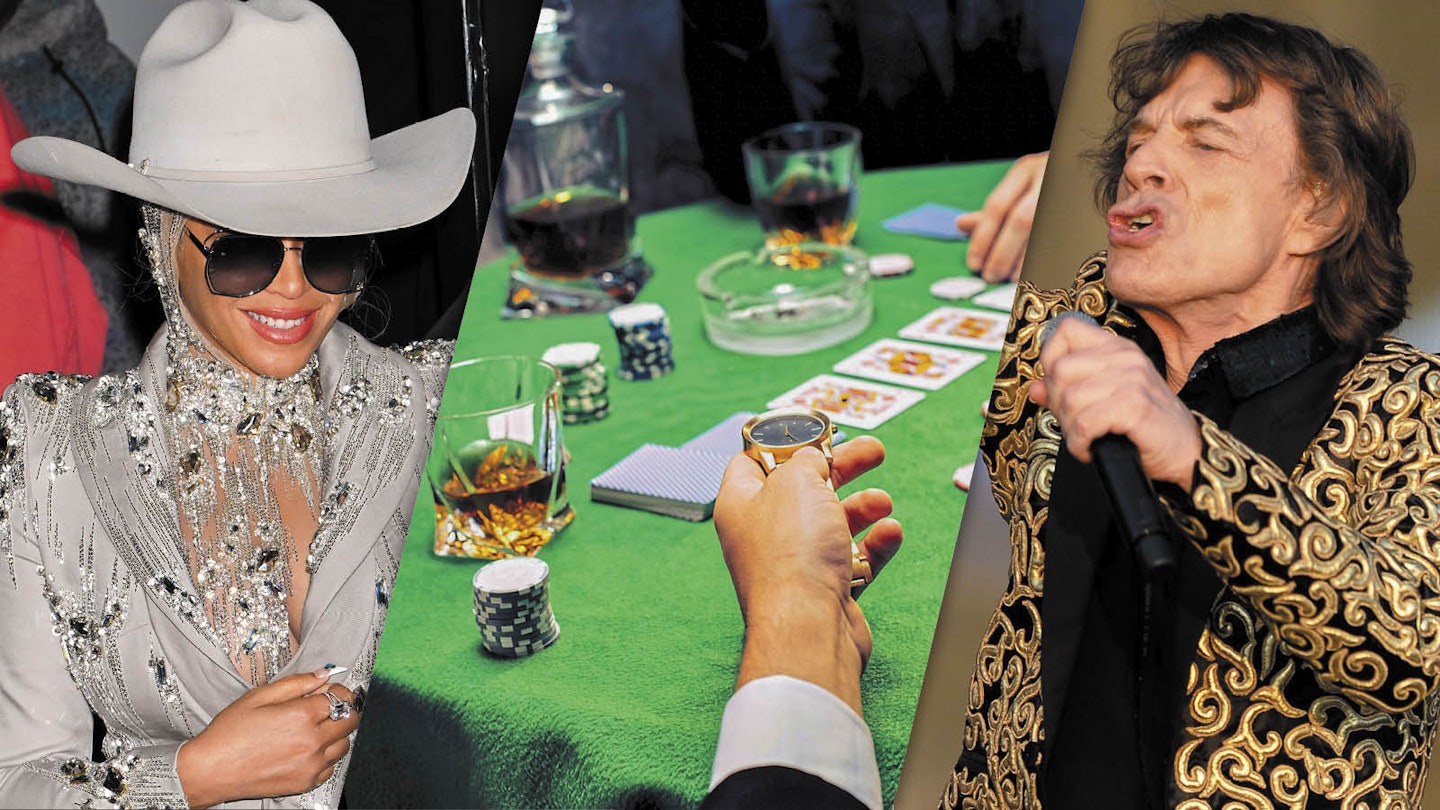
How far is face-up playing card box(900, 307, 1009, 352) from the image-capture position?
145 cm

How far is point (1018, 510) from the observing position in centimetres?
141

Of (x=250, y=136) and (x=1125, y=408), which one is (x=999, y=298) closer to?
(x=1125, y=408)

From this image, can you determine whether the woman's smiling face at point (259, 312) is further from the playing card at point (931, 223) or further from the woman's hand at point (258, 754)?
the playing card at point (931, 223)

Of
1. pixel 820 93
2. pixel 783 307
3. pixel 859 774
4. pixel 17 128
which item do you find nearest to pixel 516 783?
pixel 859 774

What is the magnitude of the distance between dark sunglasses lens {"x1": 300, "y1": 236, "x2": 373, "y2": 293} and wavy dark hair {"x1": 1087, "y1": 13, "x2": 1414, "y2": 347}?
3.35 ft

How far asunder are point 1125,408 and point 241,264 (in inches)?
45.1

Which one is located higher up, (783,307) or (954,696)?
(783,307)

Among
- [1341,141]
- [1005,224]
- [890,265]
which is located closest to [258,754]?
[890,265]

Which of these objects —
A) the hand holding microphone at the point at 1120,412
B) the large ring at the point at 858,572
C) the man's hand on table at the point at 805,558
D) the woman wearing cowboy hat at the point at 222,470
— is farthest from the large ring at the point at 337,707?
the hand holding microphone at the point at 1120,412

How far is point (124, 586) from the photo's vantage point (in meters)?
1.77

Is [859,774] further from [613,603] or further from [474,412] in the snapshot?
[474,412]

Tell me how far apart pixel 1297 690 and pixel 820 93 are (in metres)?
0.85

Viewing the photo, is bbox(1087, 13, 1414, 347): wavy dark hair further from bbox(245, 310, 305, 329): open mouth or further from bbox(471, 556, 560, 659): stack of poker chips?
bbox(245, 310, 305, 329): open mouth

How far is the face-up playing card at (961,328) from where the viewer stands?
145 centimetres
